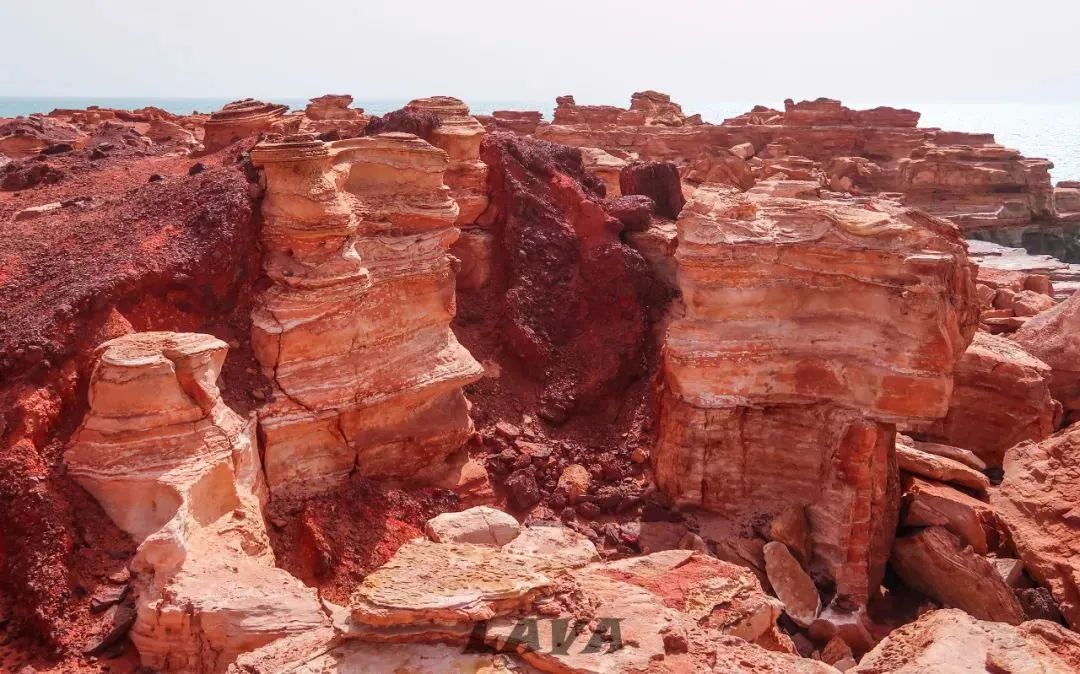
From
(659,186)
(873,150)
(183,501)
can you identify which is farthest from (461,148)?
(873,150)

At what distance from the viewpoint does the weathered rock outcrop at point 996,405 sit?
1105cm

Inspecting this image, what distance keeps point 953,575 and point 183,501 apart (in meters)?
7.34

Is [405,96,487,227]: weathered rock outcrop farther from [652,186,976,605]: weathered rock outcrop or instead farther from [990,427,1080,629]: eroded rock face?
[990,427,1080,629]: eroded rock face

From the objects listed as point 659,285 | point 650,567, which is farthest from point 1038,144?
point 650,567

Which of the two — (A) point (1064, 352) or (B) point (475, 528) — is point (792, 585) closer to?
(B) point (475, 528)

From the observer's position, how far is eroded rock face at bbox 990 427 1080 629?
319 inches

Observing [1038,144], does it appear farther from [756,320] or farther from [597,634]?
[597,634]

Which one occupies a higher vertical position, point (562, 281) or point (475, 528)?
point (562, 281)

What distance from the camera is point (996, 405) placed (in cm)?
1127

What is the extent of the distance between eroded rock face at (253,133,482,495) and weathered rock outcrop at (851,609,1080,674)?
16.4 feet

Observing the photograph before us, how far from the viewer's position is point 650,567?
7.01m

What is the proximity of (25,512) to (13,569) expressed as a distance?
0.42m

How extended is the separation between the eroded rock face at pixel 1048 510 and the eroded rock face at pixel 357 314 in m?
6.01

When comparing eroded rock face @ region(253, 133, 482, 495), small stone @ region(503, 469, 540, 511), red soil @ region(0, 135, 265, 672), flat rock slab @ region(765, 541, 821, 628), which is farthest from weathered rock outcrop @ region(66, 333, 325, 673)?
flat rock slab @ region(765, 541, 821, 628)
